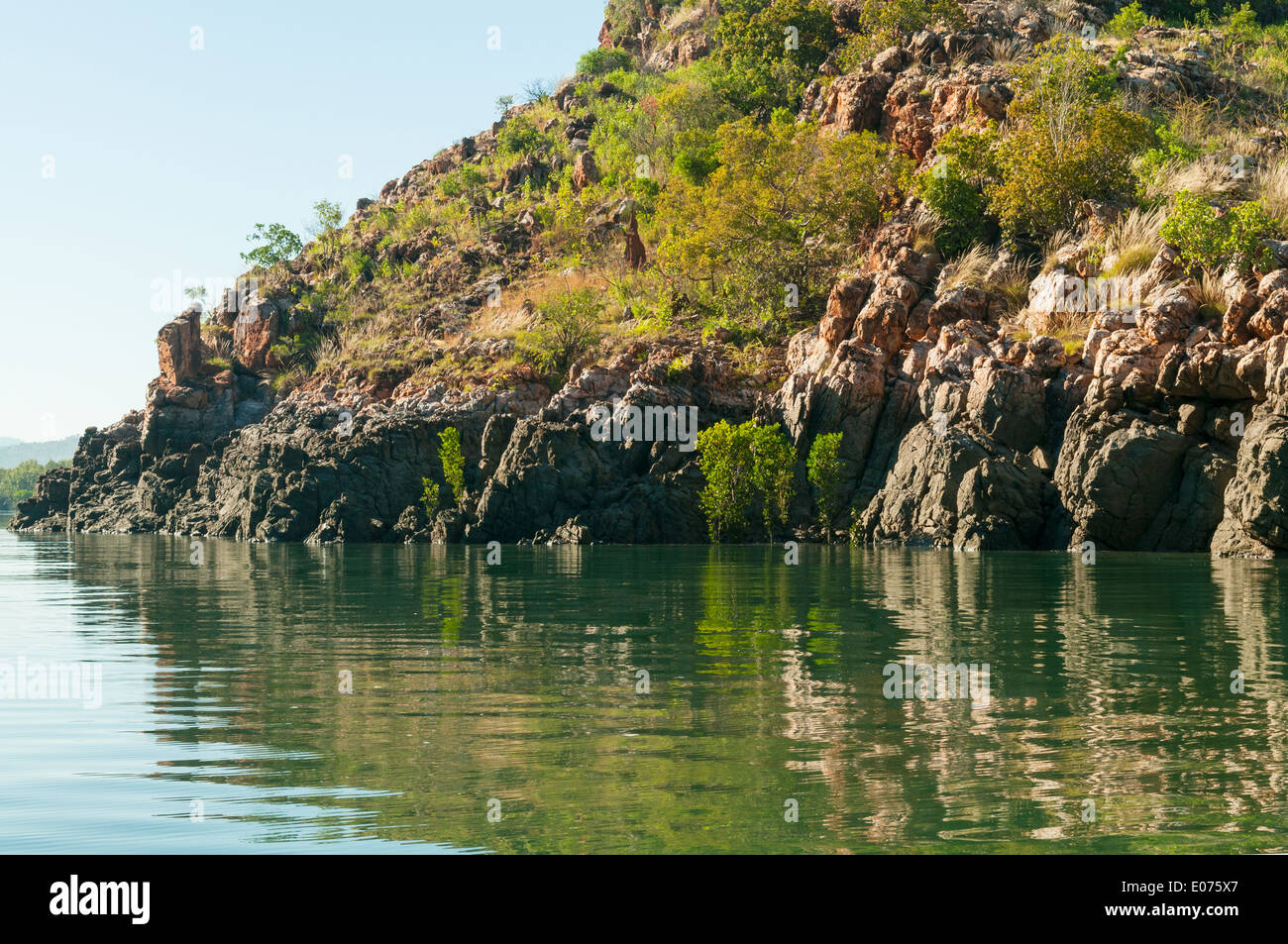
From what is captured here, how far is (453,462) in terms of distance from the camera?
5250 centimetres

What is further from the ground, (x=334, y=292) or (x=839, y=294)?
(x=334, y=292)

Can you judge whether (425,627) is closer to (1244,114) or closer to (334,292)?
(1244,114)

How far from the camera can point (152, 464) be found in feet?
236

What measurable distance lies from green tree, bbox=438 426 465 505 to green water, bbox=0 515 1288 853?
1141 inches

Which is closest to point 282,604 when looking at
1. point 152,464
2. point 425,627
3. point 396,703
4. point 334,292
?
point 425,627

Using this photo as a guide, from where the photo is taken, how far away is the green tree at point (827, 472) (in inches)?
1752

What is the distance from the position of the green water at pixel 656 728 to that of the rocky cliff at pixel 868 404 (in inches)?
572

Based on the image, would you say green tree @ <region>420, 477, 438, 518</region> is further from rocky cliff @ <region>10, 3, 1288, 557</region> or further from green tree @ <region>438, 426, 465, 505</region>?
green tree @ <region>438, 426, 465, 505</region>

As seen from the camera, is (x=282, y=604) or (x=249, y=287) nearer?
(x=282, y=604)

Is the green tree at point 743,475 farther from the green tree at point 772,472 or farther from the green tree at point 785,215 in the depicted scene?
the green tree at point 785,215

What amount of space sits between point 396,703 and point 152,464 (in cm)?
6523

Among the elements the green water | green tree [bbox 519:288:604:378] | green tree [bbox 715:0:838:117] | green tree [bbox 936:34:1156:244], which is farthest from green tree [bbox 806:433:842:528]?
green tree [bbox 715:0:838:117]

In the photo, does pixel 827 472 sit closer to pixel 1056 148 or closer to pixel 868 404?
pixel 868 404
